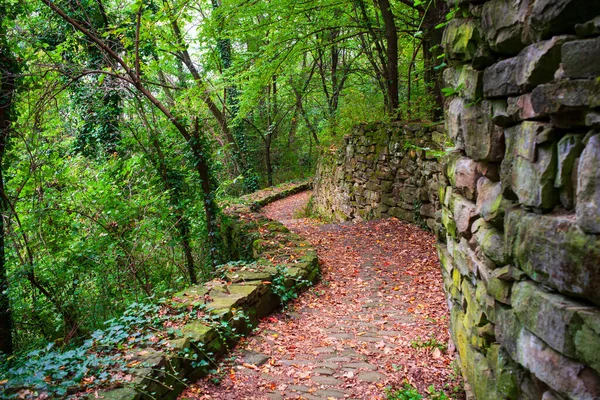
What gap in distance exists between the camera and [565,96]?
1.35 m

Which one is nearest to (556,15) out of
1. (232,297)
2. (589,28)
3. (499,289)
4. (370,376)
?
(589,28)

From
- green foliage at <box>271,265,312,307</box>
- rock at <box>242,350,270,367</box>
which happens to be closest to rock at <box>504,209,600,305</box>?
rock at <box>242,350,270,367</box>

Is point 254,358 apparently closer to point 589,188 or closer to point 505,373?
point 505,373

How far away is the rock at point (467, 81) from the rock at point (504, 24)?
23 cm

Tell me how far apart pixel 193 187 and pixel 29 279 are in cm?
269

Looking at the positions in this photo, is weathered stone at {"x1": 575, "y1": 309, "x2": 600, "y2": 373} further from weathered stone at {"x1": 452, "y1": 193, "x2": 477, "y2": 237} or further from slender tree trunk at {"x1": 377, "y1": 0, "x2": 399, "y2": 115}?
slender tree trunk at {"x1": 377, "y1": 0, "x2": 399, "y2": 115}

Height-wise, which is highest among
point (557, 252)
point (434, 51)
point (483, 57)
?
point (434, 51)

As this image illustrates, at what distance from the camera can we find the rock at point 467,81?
2143mm

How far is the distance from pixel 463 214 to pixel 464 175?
0.26m

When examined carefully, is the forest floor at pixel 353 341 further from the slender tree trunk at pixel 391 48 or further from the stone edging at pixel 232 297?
the slender tree trunk at pixel 391 48

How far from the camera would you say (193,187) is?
22.4 feet

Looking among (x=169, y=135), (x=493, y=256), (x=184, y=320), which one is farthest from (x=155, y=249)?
(x=493, y=256)

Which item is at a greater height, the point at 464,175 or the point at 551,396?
the point at 464,175

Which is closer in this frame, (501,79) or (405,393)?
(501,79)
